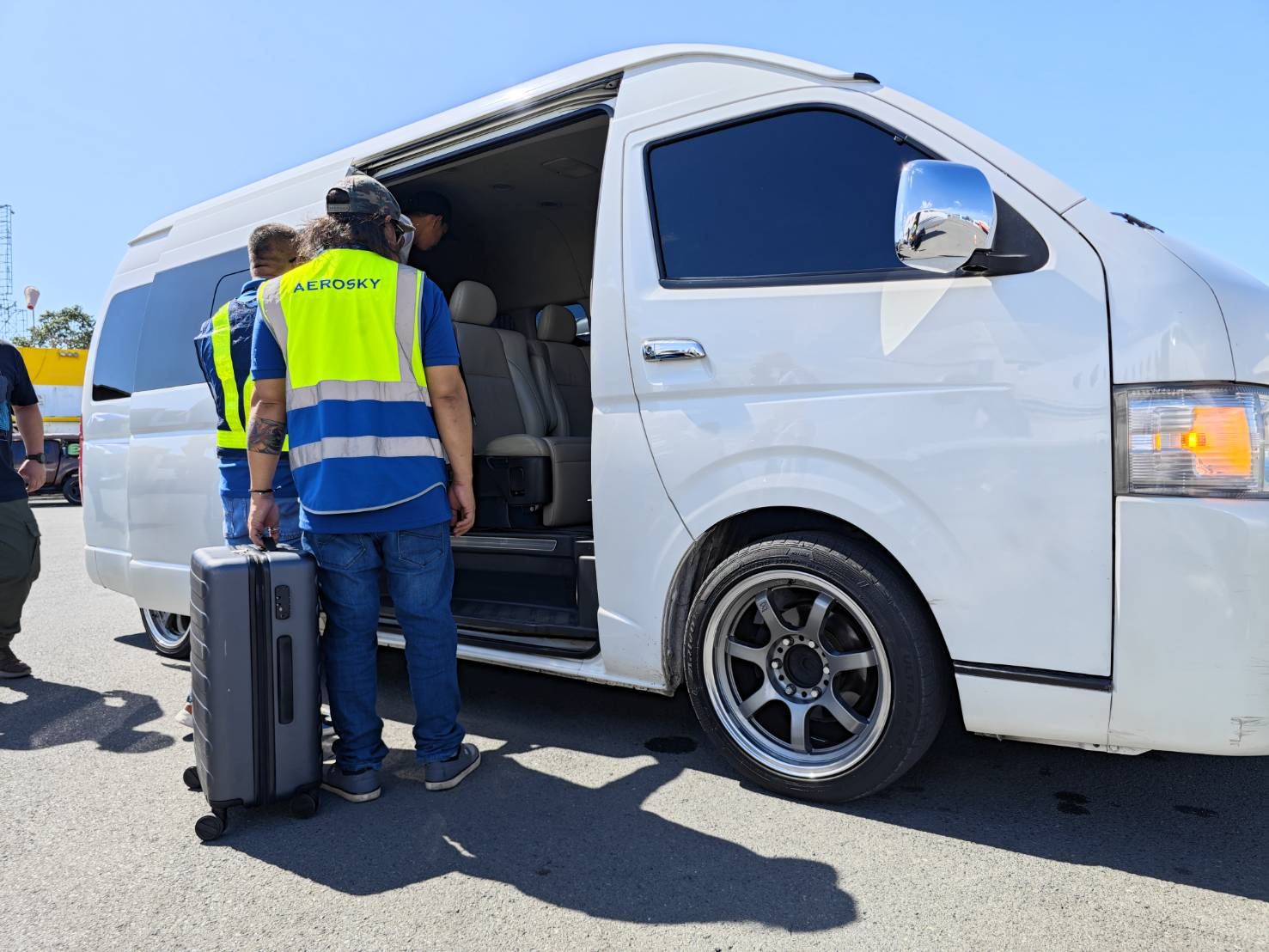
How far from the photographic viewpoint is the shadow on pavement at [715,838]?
7.50ft

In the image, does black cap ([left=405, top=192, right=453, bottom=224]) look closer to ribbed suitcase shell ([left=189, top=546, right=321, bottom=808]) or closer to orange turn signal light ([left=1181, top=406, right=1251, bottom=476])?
ribbed suitcase shell ([left=189, top=546, right=321, bottom=808])

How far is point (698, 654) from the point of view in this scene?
2.91 meters

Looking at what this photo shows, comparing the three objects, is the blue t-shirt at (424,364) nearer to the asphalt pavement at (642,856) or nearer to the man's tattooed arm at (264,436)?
the man's tattooed arm at (264,436)

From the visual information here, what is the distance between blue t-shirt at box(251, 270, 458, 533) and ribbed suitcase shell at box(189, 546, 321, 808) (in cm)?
15

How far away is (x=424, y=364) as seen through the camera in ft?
9.66

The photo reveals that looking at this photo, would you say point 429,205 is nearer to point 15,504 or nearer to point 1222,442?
point 15,504

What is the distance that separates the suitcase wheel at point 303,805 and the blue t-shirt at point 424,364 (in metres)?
0.80

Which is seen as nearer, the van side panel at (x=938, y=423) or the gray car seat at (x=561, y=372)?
the van side panel at (x=938, y=423)

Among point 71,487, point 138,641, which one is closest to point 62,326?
point 71,487

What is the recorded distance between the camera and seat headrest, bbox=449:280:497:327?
4605mm

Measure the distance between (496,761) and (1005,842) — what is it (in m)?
1.64

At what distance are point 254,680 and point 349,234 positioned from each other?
1393 millimetres

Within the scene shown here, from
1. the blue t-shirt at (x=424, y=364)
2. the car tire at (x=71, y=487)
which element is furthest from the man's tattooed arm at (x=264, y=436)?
the car tire at (x=71, y=487)

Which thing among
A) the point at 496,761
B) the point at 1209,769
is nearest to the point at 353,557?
the point at 496,761
